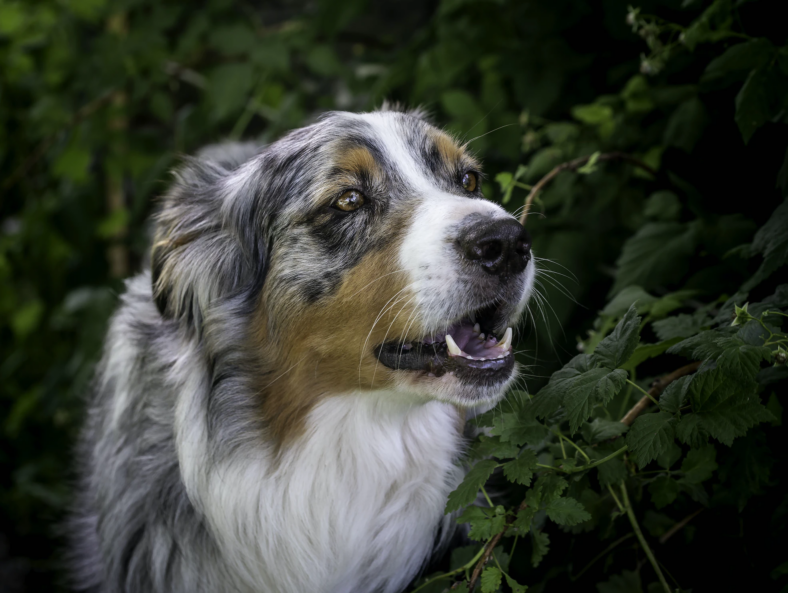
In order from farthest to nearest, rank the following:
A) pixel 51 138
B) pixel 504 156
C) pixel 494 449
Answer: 1. pixel 51 138
2. pixel 504 156
3. pixel 494 449

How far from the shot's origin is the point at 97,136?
14.2 ft

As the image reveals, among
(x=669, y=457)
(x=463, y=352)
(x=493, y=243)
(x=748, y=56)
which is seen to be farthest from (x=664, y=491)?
(x=748, y=56)

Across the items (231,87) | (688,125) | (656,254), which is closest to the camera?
(656,254)

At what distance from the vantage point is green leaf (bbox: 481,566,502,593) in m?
1.66

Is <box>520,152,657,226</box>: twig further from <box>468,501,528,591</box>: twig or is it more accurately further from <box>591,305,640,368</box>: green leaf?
<box>468,501,528,591</box>: twig

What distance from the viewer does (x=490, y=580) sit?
167 cm

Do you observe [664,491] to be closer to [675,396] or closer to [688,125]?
[675,396]

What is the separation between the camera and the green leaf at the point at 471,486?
174 cm

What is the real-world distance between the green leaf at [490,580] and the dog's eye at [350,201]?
43.3 inches

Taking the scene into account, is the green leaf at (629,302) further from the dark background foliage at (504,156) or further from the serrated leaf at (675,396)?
the serrated leaf at (675,396)

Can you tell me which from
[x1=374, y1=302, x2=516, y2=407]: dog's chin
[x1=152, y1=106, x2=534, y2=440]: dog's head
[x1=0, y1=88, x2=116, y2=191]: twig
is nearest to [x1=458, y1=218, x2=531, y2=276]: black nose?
[x1=152, y1=106, x2=534, y2=440]: dog's head

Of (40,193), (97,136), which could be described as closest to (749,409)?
(97,136)

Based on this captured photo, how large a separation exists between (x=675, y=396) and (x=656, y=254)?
80 cm

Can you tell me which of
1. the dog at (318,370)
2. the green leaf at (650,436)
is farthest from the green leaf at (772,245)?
the dog at (318,370)
